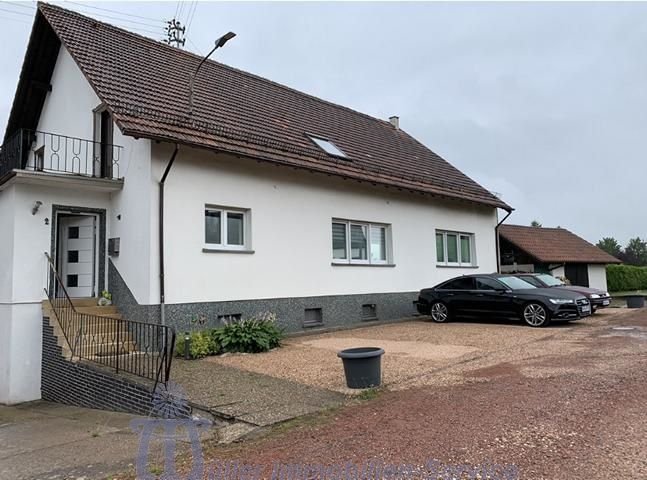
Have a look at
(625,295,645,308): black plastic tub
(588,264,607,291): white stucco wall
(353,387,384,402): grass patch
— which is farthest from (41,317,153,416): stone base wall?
(588,264,607,291): white stucco wall

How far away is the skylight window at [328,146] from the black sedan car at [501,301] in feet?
16.0

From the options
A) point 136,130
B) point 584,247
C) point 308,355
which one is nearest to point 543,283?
point 308,355

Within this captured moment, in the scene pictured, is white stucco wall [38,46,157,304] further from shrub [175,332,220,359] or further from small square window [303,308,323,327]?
small square window [303,308,323,327]

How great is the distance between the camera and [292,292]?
496 inches

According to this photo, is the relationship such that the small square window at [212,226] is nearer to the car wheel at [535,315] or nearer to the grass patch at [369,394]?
the grass patch at [369,394]

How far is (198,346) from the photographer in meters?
9.47

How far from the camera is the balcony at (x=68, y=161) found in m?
10.5

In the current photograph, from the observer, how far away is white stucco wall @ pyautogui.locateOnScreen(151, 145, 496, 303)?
34.7ft

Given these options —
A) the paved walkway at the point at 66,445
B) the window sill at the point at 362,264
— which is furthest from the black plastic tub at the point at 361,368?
the window sill at the point at 362,264

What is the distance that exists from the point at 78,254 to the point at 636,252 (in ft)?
280

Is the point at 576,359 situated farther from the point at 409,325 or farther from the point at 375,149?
the point at 375,149

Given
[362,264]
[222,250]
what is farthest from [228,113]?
[362,264]

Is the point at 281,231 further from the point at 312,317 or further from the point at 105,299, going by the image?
the point at 105,299

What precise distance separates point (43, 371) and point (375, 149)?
1223 cm
